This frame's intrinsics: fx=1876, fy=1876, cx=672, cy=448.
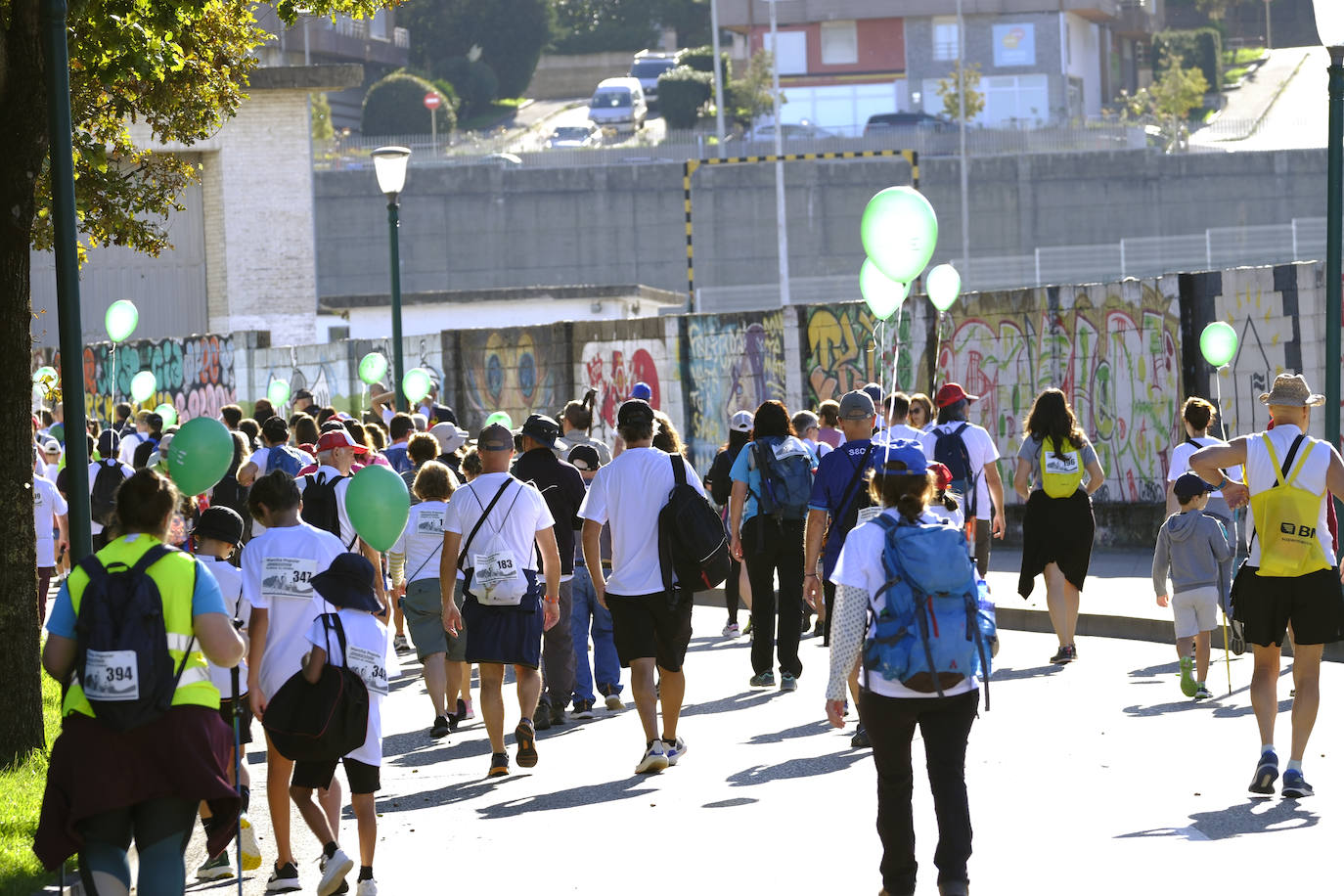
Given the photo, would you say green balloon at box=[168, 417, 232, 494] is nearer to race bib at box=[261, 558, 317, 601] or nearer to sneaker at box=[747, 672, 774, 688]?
race bib at box=[261, 558, 317, 601]

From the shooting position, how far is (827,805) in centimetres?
884

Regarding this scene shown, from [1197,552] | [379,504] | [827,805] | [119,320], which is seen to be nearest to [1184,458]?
[1197,552]

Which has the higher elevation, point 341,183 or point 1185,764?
point 341,183

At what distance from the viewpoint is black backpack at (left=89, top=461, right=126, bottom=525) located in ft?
48.9

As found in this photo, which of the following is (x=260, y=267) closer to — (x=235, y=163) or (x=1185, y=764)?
(x=235, y=163)

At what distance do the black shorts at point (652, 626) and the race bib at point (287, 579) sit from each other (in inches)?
108

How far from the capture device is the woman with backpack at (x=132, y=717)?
19.7 feet

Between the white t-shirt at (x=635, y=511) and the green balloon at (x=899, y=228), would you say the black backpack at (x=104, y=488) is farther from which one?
the green balloon at (x=899, y=228)

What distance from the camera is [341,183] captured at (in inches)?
2466

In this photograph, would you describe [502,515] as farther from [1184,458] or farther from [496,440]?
[1184,458]

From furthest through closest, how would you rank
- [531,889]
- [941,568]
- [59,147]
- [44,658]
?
[59,147] → [531,889] → [941,568] → [44,658]

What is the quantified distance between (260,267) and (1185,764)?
1320 inches

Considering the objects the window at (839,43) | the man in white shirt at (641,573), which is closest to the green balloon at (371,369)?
the man in white shirt at (641,573)

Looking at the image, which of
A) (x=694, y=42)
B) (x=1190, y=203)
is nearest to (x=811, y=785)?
(x=1190, y=203)
